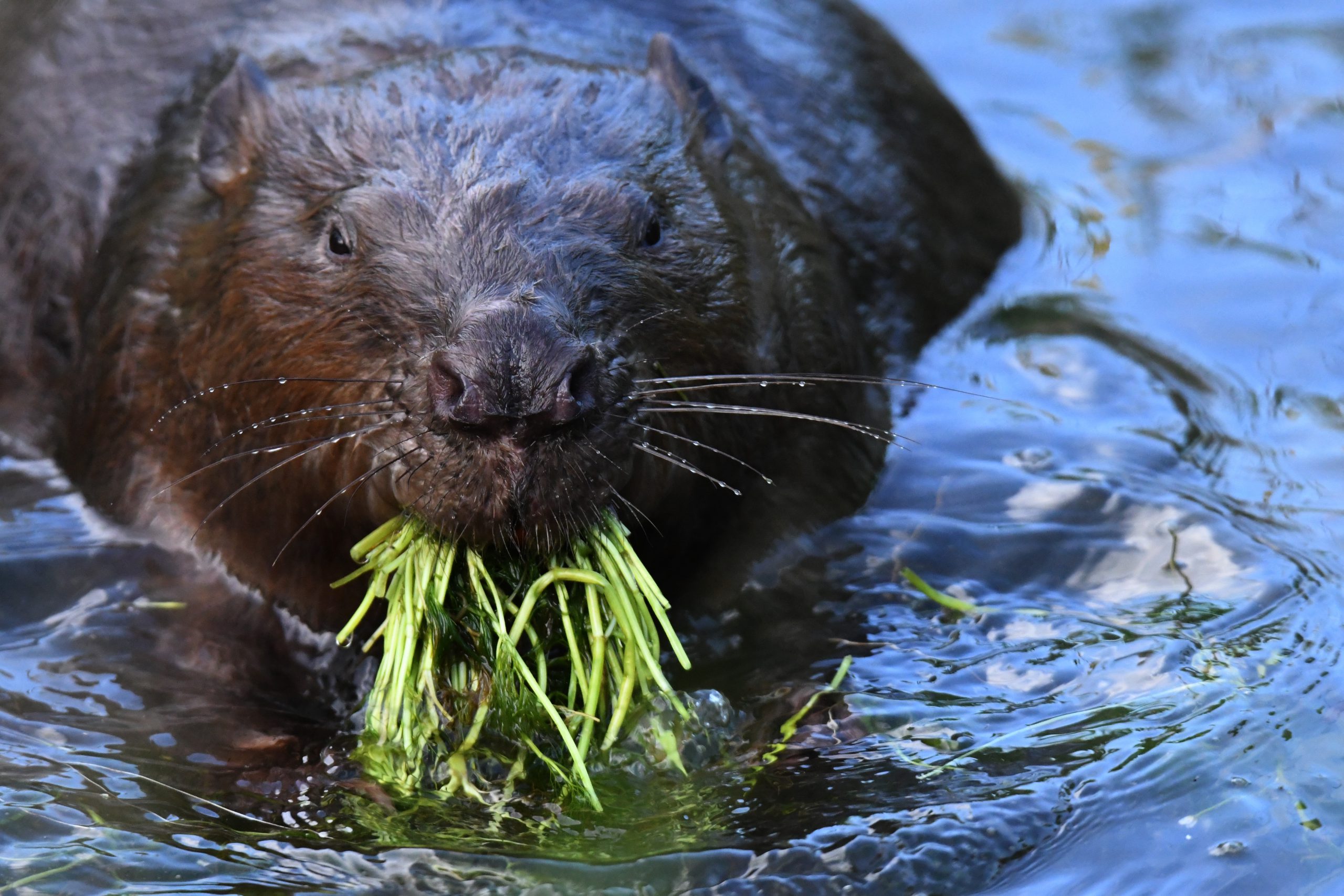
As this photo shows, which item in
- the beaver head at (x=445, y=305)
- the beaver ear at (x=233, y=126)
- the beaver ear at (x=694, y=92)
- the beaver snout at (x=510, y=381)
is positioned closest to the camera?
the beaver snout at (x=510, y=381)

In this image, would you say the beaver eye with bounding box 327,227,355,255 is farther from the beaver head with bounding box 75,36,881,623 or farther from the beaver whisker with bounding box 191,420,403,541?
the beaver whisker with bounding box 191,420,403,541

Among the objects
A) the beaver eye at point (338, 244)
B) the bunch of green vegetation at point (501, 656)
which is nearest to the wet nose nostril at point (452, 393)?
the bunch of green vegetation at point (501, 656)

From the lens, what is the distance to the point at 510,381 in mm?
3941

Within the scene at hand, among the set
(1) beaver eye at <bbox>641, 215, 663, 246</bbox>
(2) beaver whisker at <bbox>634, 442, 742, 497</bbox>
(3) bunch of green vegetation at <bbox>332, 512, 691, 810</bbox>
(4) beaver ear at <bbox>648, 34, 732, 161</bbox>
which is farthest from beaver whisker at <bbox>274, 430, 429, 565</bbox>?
(4) beaver ear at <bbox>648, 34, 732, 161</bbox>

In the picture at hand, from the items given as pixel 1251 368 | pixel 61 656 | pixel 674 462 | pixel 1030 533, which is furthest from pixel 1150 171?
pixel 61 656

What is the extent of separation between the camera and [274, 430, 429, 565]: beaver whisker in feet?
13.8

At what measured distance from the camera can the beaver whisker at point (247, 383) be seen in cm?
447

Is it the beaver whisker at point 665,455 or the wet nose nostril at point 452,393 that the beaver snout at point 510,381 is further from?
the beaver whisker at point 665,455

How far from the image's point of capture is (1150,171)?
8.40 meters

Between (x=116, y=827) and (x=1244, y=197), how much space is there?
5419 millimetres

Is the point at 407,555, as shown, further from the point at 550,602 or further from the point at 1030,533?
the point at 1030,533

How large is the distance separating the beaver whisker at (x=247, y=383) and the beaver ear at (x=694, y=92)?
4.47 feet

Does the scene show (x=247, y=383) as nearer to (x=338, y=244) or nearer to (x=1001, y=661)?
(x=338, y=244)

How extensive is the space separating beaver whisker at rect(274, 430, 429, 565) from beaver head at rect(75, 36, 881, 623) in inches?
0.5
